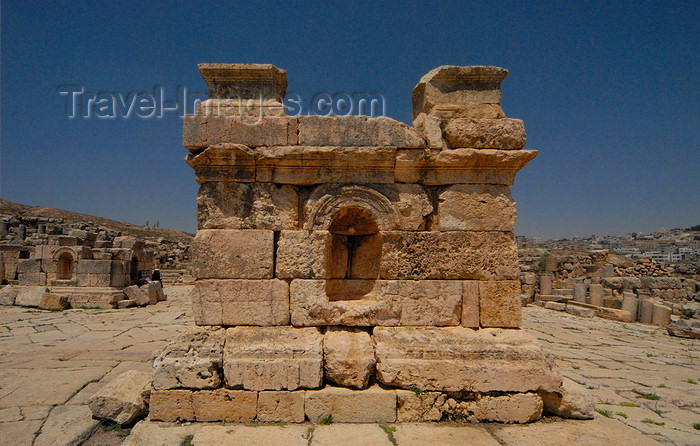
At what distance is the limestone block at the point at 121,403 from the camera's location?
350 cm

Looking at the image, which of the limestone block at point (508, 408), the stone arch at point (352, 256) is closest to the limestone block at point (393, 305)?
the stone arch at point (352, 256)

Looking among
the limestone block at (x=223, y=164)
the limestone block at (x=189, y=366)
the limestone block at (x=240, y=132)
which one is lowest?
the limestone block at (x=189, y=366)

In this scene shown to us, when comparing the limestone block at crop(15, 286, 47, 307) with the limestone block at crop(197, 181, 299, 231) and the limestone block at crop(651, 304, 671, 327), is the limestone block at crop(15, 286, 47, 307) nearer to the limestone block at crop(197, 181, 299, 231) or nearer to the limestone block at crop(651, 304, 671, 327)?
the limestone block at crop(197, 181, 299, 231)

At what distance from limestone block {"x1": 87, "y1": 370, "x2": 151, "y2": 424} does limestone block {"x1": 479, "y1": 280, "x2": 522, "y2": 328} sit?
310 centimetres

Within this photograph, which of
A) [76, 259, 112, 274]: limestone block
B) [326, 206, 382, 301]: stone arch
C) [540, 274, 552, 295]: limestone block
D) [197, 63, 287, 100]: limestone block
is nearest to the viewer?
[197, 63, 287, 100]: limestone block

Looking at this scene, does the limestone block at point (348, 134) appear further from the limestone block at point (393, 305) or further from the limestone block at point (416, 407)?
the limestone block at point (416, 407)

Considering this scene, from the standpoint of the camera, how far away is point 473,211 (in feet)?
12.8

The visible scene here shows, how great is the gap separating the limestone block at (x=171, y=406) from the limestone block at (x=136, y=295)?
31.6ft

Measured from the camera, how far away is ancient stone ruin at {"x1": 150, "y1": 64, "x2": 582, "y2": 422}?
138 inches

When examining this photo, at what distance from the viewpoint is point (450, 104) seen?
4082 mm

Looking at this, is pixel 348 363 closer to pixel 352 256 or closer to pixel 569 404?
pixel 352 256

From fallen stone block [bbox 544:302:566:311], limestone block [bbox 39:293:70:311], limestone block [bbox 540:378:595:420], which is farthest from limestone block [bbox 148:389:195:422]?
fallen stone block [bbox 544:302:566:311]

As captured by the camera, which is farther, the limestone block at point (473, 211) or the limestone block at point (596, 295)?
the limestone block at point (596, 295)

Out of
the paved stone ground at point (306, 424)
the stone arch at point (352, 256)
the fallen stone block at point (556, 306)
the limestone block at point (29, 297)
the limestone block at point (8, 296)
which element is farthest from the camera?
the fallen stone block at point (556, 306)
